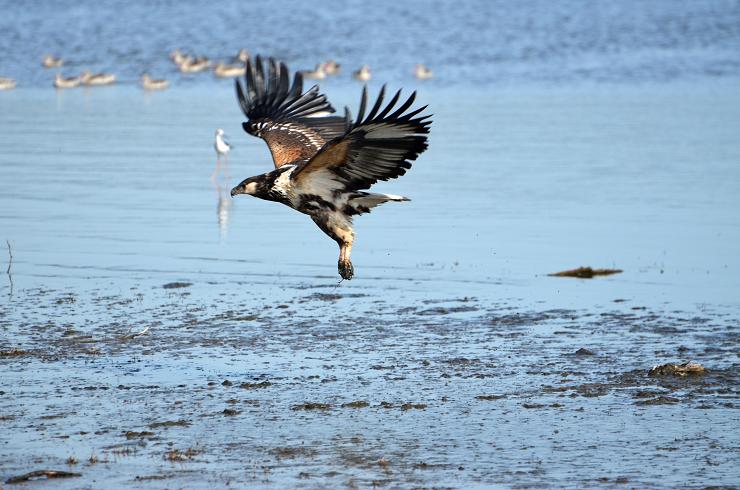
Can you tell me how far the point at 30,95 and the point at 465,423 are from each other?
23.9 m

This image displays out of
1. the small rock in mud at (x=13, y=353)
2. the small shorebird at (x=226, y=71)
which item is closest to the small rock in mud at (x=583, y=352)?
the small rock in mud at (x=13, y=353)

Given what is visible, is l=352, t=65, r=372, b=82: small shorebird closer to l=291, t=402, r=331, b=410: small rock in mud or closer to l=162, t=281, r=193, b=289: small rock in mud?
l=162, t=281, r=193, b=289: small rock in mud

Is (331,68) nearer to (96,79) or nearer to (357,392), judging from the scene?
(96,79)

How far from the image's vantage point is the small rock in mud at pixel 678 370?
798 cm

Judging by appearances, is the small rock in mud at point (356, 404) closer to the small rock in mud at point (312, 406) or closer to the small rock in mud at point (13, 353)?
the small rock in mud at point (312, 406)

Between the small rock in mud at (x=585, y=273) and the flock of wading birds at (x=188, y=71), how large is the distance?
58.7 ft

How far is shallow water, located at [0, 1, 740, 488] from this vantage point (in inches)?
260

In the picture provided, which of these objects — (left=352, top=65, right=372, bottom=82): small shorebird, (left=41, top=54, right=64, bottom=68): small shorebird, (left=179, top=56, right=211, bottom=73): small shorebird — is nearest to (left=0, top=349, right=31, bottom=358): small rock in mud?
(left=352, top=65, right=372, bottom=82): small shorebird

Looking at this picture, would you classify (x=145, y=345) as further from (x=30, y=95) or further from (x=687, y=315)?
(x=30, y=95)

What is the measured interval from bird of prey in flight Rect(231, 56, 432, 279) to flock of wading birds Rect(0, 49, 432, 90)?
1861 centimetres

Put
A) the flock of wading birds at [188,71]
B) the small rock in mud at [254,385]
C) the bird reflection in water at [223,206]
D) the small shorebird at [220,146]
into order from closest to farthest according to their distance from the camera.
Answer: the small rock in mud at [254,385]
the bird reflection in water at [223,206]
the small shorebird at [220,146]
the flock of wading birds at [188,71]

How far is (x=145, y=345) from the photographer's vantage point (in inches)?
350

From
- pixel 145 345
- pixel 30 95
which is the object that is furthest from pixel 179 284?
pixel 30 95

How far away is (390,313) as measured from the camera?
9.85m
